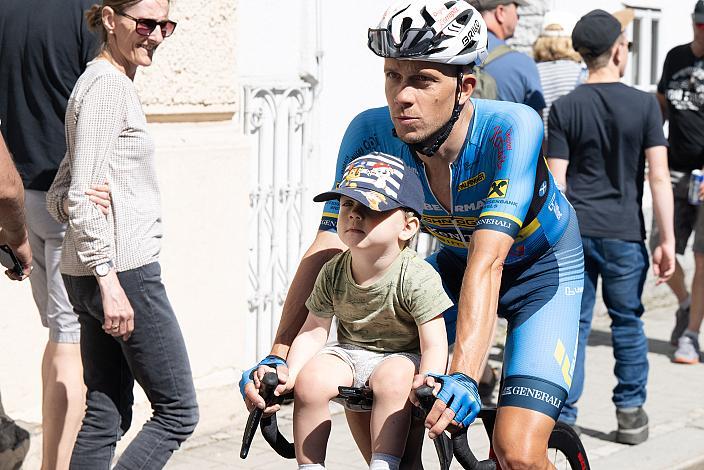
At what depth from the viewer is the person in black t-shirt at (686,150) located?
30.3 feet

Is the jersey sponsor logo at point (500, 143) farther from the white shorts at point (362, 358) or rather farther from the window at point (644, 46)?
the window at point (644, 46)

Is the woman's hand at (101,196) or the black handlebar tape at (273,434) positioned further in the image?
the woman's hand at (101,196)

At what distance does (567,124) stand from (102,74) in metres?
3.06

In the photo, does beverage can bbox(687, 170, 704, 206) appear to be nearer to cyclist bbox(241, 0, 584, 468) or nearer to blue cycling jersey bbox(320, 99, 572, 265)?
cyclist bbox(241, 0, 584, 468)

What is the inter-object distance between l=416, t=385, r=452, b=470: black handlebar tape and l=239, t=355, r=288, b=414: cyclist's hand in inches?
17.4

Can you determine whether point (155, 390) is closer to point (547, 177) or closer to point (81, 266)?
point (81, 266)

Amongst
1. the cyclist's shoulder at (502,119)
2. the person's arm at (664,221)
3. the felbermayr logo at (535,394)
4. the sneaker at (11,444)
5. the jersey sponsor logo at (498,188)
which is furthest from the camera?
the person's arm at (664,221)

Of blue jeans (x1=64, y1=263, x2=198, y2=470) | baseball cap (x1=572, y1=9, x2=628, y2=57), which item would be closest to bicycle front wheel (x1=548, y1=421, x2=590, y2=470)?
blue jeans (x1=64, y1=263, x2=198, y2=470)

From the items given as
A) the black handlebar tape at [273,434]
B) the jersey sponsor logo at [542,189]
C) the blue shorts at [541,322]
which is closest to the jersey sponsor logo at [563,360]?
the blue shorts at [541,322]

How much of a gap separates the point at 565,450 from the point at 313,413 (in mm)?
1307

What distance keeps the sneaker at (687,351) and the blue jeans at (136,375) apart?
197 inches

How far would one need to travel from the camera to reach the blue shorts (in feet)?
13.5

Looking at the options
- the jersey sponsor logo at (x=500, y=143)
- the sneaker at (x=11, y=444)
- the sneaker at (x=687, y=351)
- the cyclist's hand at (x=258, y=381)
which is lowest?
the sneaker at (x=687, y=351)

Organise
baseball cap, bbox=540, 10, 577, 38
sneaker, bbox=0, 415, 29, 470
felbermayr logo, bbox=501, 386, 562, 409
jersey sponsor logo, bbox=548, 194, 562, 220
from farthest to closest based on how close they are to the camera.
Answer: baseball cap, bbox=540, 10, 577, 38, sneaker, bbox=0, 415, 29, 470, jersey sponsor logo, bbox=548, 194, 562, 220, felbermayr logo, bbox=501, 386, 562, 409
